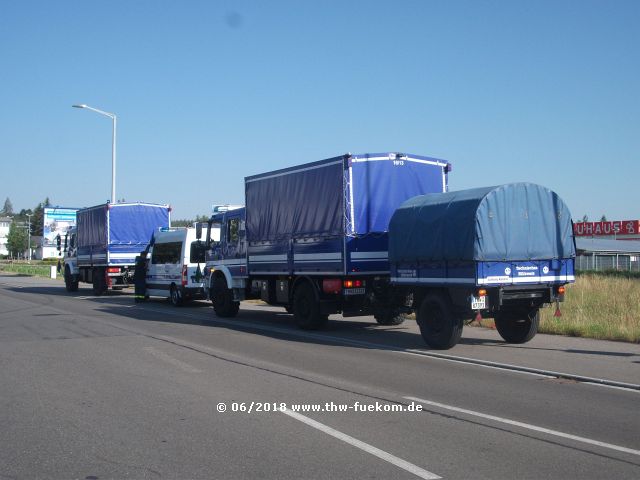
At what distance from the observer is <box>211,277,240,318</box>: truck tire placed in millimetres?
18281

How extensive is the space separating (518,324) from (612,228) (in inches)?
2673

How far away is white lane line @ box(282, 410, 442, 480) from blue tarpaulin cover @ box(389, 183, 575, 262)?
5111 mm

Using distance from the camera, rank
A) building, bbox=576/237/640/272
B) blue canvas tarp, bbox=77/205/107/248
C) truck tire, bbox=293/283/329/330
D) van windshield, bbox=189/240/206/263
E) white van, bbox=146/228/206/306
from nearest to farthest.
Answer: truck tire, bbox=293/283/329/330, van windshield, bbox=189/240/206/263, white van, bbox=146/228/206/306, blue canvas tarp, bbox=77/205/107/248, building, bbox=576/237/640/272

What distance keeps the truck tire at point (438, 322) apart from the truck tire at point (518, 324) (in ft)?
4.97

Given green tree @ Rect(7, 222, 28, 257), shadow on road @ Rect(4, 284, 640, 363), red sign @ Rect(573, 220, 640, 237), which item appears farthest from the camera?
green tree @ Rect(7, 222, 28, 257)

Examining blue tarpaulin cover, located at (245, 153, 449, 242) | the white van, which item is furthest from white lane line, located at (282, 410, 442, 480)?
the white van

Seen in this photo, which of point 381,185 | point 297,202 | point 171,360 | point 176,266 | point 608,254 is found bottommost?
point 171,360

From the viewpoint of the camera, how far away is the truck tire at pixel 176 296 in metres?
22.1

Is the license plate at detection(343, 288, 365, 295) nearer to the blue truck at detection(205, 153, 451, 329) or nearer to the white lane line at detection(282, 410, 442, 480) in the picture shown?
the blue truck at detection(205, 153, 451, 329)

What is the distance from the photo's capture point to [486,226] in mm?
11070

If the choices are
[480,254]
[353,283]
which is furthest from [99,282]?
[480,254]

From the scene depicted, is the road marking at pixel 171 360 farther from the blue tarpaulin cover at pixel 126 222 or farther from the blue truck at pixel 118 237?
the blue tarpaulin cover at pixel 126 222

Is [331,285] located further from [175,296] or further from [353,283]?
[175,296]

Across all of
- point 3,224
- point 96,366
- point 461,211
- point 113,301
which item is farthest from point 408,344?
point 3,224
